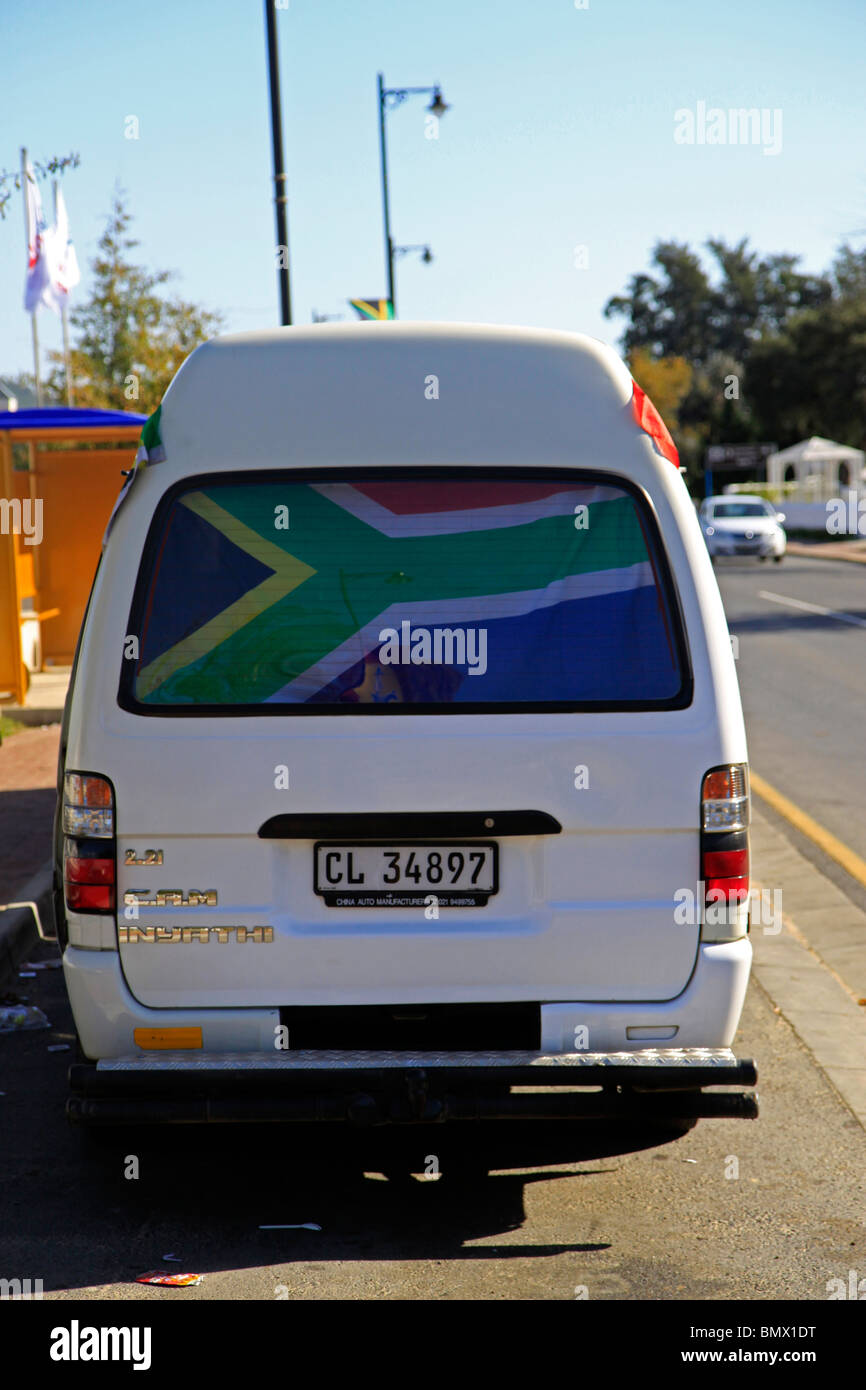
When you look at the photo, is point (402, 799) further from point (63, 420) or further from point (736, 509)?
point (736, 509)

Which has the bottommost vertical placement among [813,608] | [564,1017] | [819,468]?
[819,468]

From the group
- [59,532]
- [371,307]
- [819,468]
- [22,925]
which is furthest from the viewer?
[819,468]

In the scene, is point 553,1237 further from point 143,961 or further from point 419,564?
point 419,564

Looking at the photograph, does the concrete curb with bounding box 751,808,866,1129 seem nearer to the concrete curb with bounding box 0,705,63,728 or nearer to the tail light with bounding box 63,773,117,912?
the tail light with bounding box 63,773,117,912

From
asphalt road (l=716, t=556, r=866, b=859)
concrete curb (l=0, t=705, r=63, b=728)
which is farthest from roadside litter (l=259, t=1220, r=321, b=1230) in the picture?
concrete curb (l=0, t=705, r=63, b=728)

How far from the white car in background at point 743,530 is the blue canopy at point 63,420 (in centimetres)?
2602

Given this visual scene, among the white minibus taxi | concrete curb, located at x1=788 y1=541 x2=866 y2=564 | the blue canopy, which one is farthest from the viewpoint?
concrete curb, located at x1=788 y1=541 x2=866 y2=564

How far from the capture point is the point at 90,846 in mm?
3879

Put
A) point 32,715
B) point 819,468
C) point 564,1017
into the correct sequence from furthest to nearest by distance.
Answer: point 819,468, point 32,715, point 564,1017

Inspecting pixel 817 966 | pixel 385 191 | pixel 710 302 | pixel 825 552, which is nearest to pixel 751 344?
pixel 710 302

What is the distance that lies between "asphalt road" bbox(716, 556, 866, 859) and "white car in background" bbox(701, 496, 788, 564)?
28.1ft

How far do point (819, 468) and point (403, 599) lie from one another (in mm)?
69148

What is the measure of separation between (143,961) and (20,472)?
13.4 m

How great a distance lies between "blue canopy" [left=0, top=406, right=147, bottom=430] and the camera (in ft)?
43.2
